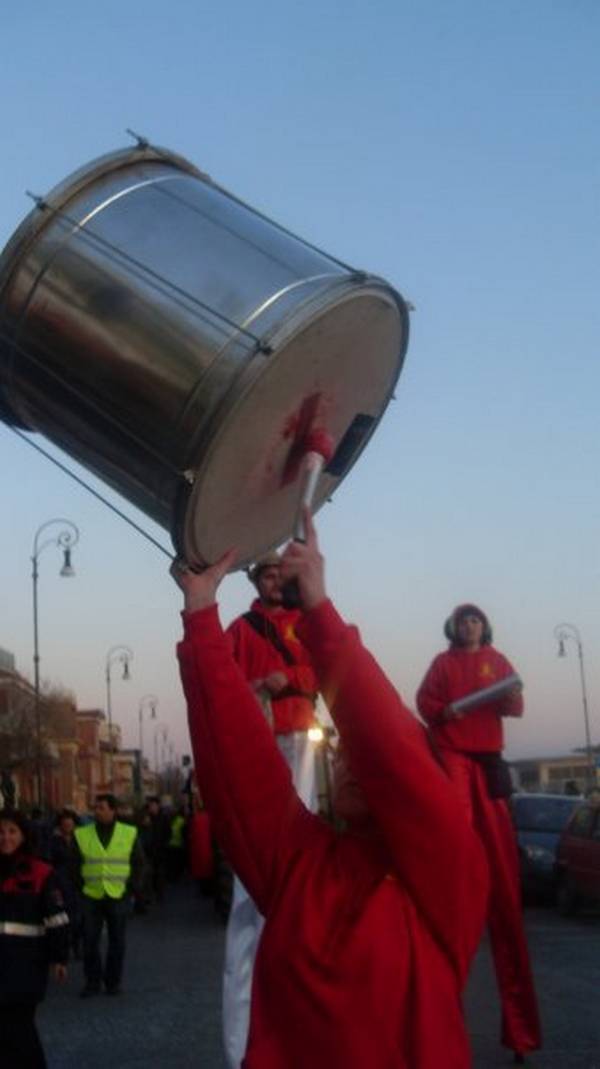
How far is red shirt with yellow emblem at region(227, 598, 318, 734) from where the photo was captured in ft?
19.0

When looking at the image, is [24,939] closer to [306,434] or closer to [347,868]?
[306,434]

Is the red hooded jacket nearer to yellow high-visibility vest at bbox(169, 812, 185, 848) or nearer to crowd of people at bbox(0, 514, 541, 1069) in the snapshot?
crowd of people at bbox(0, 514, 541, 1069)

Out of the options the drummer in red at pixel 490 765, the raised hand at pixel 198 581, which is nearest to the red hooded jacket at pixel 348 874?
the raised hand at pixel 198 581

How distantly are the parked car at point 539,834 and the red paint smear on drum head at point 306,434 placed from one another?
1476cm

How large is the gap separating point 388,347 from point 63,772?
345 ft

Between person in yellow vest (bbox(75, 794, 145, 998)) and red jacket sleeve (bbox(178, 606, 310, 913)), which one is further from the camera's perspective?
person in yellow vest (bbox(75, 794, 145, 998))

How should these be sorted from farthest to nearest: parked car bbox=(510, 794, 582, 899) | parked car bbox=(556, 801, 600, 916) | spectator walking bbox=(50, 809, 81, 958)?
parked car bbox=(510, 794, 582, 899) → parked car bbox=(556, 801, 600, 916) → spectator walking bbox=(50, 809, 81, 958)

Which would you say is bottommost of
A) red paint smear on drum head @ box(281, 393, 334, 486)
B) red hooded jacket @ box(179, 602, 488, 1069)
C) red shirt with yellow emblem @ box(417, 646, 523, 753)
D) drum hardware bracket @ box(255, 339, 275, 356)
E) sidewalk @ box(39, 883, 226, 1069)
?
sidewalk @ box(39, 883, 226, 1069)

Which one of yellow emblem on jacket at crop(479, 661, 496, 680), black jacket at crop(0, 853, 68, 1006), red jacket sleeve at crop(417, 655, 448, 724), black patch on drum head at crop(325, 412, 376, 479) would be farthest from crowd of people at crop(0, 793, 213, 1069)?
black patch on drum head at crop(325, 412, 376, 479)

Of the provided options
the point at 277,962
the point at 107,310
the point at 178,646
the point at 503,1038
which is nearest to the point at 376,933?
the point at 277,962

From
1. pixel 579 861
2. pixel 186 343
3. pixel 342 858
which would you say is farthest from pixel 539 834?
pixel 342 858

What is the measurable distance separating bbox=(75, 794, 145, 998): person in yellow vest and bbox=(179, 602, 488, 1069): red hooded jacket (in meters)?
9.94

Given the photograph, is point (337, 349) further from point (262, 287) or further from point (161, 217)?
point (161, 217)

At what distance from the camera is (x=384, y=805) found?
2.70m
